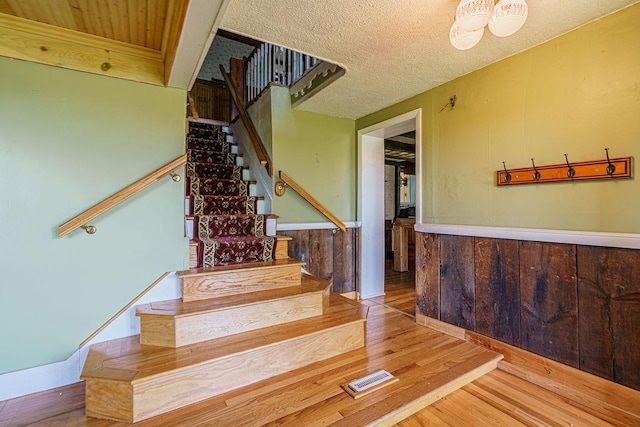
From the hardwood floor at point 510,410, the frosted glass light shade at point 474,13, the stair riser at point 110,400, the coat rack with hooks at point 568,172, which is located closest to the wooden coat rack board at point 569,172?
the coat rack with hooks at point 568,172

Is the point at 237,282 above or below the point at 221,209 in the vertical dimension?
below

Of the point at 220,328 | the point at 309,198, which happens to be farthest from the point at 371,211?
the point at 220,328

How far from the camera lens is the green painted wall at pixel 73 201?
1.87 meters

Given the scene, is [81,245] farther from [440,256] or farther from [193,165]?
[440,256]

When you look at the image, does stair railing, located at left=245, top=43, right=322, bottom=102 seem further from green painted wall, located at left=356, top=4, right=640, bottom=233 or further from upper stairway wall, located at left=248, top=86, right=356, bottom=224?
green painted wall, located at left=356, top=4, right=640, bottom=233

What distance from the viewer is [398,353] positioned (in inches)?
88.8

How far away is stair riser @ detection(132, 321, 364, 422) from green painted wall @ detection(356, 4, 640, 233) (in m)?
1.43

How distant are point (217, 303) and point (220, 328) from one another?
183 mm

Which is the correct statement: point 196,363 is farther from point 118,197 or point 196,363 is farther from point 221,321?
point 118,197

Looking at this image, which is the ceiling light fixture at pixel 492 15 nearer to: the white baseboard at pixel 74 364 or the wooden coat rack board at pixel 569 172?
the wooden coat rack board at pixel 569 172

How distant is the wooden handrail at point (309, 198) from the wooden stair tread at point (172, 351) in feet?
4.21

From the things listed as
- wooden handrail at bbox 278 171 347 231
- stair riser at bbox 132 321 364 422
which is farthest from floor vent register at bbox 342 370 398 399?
wooden handrail at bbox 278 171 347 231

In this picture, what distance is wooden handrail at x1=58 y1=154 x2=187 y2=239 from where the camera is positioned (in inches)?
74.9

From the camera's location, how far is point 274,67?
3.62 m
